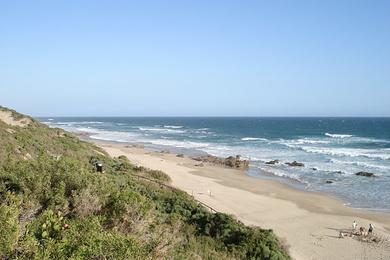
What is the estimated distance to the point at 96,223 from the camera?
8773mm

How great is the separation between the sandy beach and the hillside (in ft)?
10.1

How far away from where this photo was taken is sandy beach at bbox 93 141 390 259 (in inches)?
749

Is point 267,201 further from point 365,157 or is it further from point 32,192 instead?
point 365,157

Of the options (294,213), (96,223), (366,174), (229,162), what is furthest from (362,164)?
(96,223)

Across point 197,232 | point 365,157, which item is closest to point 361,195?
point 197,232

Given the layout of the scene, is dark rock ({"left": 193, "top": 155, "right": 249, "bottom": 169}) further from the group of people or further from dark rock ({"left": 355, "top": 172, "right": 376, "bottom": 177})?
the group of people

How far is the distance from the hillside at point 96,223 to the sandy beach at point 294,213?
3.09 meters

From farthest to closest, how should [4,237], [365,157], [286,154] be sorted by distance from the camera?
[286,154] → [365,157] → [4,237]

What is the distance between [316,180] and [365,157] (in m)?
18.1

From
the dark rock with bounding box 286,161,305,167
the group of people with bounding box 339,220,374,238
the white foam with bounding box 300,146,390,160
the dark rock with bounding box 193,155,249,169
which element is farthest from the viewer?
the white foam with bounding box 300,146,390,160

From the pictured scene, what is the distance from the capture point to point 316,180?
36625 mm

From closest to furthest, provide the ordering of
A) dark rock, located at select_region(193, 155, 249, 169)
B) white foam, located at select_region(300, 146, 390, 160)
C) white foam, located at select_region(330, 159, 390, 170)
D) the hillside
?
the hillside, white foam, located at select_region(330, 159, 390, 170), dark rock, located at select_region(193, 155, 249, 169), white foam, located at select_region(300, 146, 390, 160)

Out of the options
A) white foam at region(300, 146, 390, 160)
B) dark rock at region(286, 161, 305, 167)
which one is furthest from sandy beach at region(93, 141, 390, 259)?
white foam at region(300, 146, 390, 160)

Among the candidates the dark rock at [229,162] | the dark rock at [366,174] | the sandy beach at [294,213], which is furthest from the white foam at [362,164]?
the sandy beach at [294,213]
